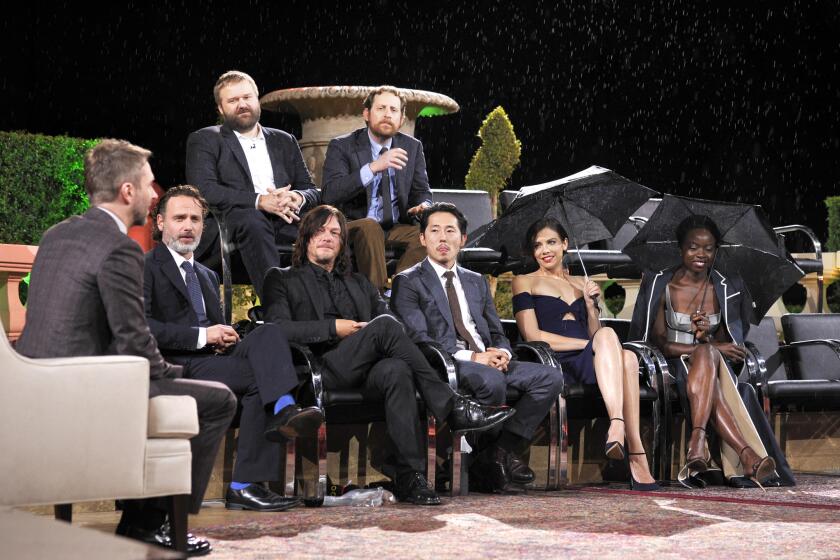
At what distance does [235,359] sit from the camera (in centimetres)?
453

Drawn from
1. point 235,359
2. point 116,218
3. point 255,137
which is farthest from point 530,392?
point 116,218

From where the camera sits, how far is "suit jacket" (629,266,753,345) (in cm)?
589

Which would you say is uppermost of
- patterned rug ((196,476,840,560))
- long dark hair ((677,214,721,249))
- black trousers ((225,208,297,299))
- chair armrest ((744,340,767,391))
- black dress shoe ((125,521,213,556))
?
long dark hair ((677,214,721,249))

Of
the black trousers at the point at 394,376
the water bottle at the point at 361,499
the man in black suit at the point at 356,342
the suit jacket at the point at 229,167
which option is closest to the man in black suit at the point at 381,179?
the suit jacket at the point at 229,167

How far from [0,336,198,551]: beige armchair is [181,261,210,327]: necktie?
1.37 m

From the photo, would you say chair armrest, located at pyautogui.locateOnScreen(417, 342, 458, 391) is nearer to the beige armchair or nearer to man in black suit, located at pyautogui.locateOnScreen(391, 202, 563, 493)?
man in black suit, located at pyautogui.locateOnScreen(391, 202, 563, 493)

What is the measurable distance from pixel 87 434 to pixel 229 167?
278 cm

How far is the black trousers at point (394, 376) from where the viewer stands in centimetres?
466

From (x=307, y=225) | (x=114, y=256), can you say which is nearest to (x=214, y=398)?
(x=114, y=256)

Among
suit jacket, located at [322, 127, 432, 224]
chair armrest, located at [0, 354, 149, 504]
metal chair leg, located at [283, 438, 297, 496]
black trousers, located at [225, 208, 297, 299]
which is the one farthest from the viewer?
suit jacket, located at [322, 127, 432, 224]

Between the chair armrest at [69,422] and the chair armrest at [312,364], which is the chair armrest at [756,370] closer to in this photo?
the chair armrest at [312,364]

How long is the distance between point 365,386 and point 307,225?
2.63 ft

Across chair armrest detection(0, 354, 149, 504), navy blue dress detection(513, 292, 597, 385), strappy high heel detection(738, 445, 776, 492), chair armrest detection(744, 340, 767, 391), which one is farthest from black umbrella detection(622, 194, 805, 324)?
chair armrest detection(0, 354, 149, 504)

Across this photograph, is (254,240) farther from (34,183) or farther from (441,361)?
(34,183)
